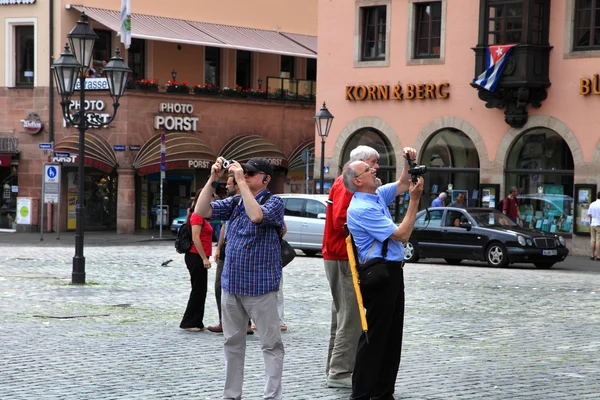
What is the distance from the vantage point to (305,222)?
→ 92.4 ft

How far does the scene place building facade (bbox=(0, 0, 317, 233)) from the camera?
40.2 m

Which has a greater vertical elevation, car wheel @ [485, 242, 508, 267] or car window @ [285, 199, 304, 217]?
car window @ [285, 199, 304, 217]

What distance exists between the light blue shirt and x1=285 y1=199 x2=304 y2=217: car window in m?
20.0

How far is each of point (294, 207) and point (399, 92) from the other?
8209mm

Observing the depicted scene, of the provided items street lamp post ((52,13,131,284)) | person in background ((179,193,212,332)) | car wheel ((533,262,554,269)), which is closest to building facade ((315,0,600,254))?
car wheel ((533,262,554,269))

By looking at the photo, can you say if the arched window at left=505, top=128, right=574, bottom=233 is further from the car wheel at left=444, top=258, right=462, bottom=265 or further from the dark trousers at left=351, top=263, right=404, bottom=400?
the dark trousers at left=351, top=263, right=404, bottom=400

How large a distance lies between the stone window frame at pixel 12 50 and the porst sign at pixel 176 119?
14.9 ft

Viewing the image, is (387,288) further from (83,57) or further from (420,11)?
(420,11)

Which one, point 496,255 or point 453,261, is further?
point 453,261

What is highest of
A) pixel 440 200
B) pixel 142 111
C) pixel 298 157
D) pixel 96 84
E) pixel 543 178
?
pixel 96 84

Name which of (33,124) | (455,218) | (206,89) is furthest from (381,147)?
(33,124)

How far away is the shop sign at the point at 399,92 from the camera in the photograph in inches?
1361

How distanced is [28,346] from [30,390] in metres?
2.62

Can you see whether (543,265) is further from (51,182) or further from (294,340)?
(51,182)
